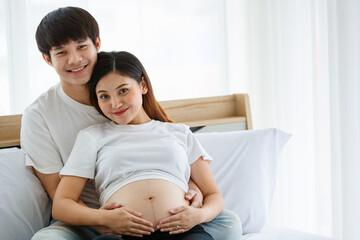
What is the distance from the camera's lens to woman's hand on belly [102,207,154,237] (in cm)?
124

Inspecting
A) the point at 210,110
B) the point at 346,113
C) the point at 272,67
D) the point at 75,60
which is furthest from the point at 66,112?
the point at 272,67

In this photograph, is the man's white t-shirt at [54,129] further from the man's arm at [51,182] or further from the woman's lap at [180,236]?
the woman's lap at [180,236]

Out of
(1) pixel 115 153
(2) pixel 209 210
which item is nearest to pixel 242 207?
(2) pixel 209 210

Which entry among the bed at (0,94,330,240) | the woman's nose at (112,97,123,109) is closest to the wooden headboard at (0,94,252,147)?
the bed at (0,94,330,240)

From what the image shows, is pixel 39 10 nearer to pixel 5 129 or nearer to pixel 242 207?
pixel 5 129

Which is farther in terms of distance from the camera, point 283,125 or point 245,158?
point 283,125

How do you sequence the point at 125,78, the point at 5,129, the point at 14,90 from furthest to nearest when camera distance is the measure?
the point at 14,90, the point at 5,129, the point at 125,78

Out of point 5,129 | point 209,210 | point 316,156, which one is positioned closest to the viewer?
point 209,210

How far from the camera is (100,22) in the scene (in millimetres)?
2320

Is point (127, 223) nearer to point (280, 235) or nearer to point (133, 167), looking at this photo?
point (133, 167)

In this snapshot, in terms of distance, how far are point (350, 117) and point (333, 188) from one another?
1.23 feet

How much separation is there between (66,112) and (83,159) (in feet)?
0.83

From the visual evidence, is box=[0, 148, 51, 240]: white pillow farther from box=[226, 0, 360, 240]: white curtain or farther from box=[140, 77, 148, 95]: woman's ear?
box=[226, 0, 360, 240]: white curtain

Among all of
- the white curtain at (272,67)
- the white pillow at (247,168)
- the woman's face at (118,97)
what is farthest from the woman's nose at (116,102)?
the white curtain at (272,67)
